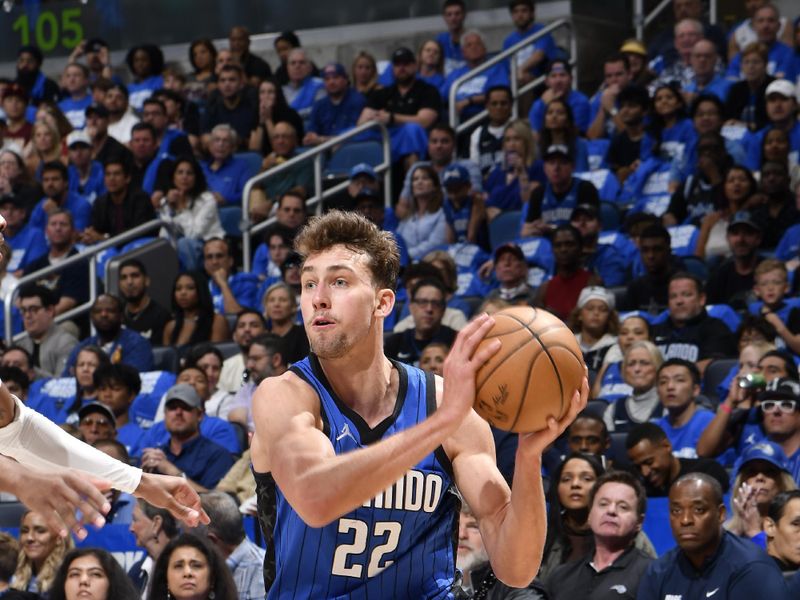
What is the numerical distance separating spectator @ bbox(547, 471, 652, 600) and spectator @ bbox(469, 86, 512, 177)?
7037 mm

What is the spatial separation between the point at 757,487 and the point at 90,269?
7865 millimetres

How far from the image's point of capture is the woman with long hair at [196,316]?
12742 mm

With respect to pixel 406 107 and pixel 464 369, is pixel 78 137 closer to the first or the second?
pixel 406 107

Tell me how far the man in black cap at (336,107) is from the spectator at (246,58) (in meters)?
1.26

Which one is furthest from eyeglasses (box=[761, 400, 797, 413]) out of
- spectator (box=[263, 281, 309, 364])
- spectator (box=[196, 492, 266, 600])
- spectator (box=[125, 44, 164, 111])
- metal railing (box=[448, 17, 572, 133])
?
spectator (box=[125, 44, 164, 111])

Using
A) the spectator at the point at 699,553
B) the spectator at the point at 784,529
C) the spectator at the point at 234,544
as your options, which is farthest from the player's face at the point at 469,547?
the spectator at the point at 784,529

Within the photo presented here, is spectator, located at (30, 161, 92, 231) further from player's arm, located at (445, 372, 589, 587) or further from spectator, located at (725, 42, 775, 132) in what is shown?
player's arm, located at (445, 372, 589, 587)

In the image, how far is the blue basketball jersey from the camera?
4.33m

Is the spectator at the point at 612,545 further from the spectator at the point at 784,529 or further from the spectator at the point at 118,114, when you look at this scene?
the spectator at the point at 118,114

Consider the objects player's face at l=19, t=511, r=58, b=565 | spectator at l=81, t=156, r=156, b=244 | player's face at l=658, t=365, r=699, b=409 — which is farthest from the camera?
spectator at l=81, t=156, r=156, b=244

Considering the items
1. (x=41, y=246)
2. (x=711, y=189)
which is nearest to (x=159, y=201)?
(x=41, y=246)

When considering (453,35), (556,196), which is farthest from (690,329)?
(453,35)

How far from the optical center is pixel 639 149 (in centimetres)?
1392

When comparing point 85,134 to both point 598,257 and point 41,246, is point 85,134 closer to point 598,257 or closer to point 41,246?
point 41,246
